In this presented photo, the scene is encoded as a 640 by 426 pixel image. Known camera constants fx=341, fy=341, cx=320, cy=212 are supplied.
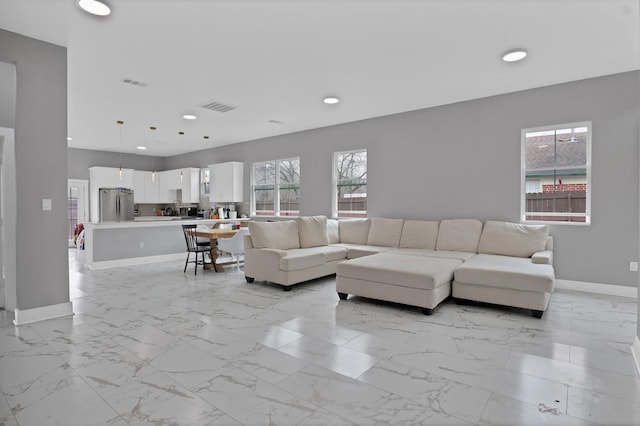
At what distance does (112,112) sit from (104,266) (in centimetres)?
267

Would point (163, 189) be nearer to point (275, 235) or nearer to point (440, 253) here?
point (275, 235)

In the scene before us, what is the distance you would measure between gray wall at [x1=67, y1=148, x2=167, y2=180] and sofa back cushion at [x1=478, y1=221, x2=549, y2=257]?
9194 millimetres

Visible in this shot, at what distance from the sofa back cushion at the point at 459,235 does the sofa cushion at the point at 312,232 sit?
180cm

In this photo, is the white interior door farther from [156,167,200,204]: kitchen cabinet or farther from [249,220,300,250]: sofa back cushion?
[249,220,300,250]: sofa back cushion

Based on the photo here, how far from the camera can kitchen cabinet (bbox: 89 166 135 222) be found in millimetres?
9000

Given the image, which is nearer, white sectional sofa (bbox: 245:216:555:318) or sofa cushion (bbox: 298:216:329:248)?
white sectional sofa (bbox: 245:216:555:318)

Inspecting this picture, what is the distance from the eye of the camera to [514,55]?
3529 mm

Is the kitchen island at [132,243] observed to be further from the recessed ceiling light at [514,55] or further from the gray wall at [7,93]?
the recessed ceiling light at [514,55]

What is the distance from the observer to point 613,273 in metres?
4.11

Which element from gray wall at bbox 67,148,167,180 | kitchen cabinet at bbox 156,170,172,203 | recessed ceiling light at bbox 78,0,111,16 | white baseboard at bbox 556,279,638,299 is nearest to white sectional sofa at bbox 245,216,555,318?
white baseboard at bbox 556,279,638,299

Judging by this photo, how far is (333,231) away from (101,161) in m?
7.42

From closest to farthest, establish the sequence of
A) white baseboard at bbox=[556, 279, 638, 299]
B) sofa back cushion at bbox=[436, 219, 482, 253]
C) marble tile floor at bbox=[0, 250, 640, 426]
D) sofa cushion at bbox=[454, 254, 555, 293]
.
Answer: marble tile floor at bbox=[0, 250, 640, 426] < sofa cushion at bbox=[454, 254, 555, 293] < white baseboard at bbox=[556, 279, 638, 299] < sofa back cushion at bbox=[436, 219, 482, 253]

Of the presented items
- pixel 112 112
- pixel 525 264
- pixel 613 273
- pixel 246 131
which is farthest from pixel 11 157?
pixel 613 273

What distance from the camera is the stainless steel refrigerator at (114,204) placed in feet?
23.9
